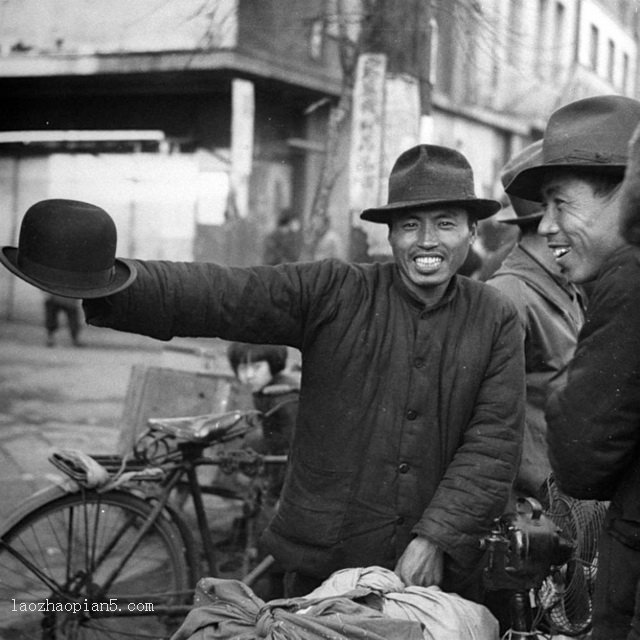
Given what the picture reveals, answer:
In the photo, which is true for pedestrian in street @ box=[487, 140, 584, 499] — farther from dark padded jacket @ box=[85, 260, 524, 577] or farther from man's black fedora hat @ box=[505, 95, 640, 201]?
man's black fedora hat @ box=[505, 95, 640, 201]

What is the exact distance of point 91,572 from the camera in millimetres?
4094

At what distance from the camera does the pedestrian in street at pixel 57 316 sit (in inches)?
442

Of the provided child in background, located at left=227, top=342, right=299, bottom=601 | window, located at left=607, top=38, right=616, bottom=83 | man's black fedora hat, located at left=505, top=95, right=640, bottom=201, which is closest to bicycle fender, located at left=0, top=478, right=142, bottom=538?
child in background, located at left=227, top=342, right=299, bottom=601

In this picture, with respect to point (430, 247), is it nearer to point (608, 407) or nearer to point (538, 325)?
point (538, 325)

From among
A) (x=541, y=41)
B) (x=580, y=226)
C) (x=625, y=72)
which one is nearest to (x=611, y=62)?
(x=625, y=72)

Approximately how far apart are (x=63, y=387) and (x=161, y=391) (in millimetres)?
4285

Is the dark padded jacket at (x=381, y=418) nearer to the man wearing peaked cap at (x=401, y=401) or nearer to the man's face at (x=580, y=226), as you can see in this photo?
the man wearing peaked cap at (x=401, y=401)

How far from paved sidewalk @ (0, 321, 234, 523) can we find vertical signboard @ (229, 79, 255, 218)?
5.73ft

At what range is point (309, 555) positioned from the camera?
316cm

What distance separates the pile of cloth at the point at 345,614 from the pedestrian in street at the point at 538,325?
3.12 ft

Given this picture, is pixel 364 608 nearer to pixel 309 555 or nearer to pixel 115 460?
pixel 309 555

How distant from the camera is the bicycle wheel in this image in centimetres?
401

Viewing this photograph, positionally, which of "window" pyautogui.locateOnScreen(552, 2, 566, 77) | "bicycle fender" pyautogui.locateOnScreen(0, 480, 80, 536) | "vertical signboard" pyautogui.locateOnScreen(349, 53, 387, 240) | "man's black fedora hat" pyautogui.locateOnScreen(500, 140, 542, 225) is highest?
"window" pyautogui.locateOnScreen(552, 2, 566, 77)

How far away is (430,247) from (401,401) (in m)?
0.51
